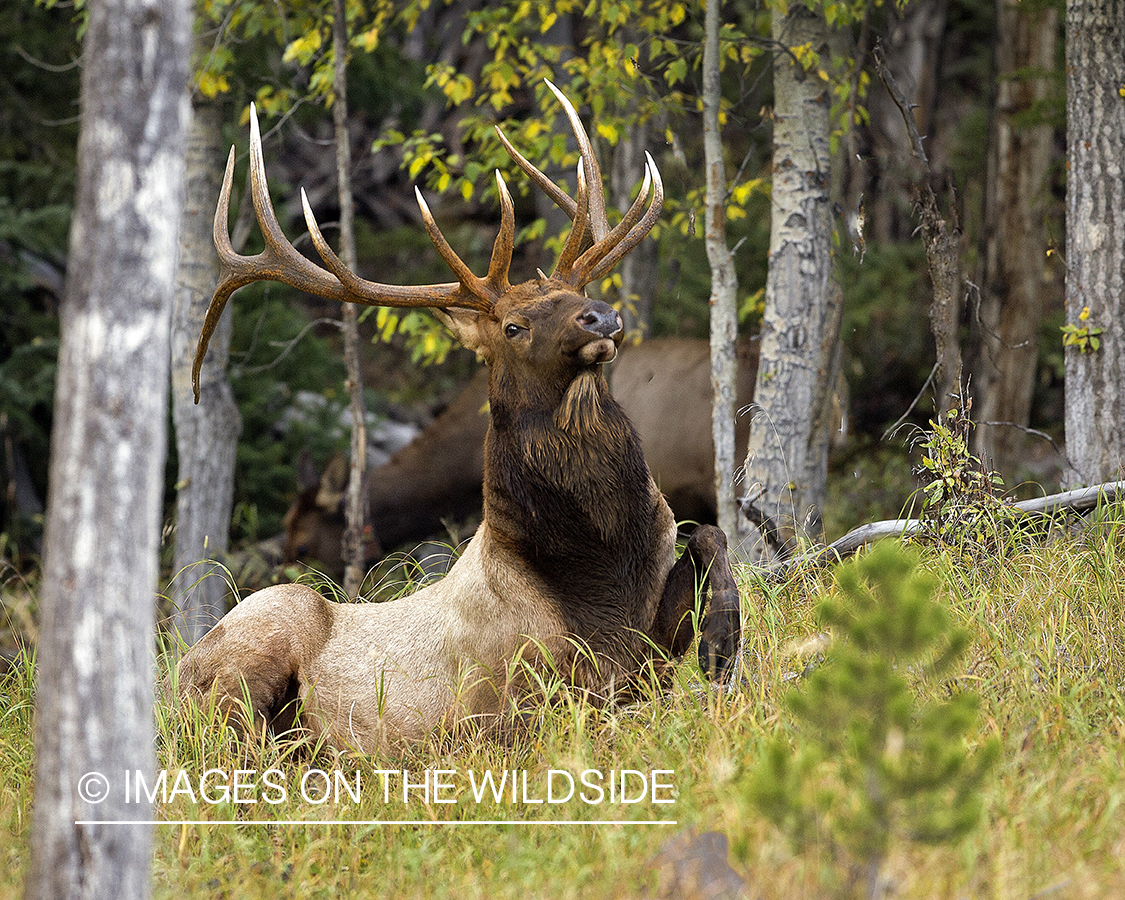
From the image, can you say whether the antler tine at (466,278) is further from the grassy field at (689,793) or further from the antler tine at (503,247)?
the grassy field at (689,793)

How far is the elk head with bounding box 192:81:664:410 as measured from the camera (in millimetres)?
4012

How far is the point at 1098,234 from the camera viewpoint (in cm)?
520

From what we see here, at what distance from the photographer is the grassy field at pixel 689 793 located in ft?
8.21

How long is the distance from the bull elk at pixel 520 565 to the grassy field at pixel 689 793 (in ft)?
0.72

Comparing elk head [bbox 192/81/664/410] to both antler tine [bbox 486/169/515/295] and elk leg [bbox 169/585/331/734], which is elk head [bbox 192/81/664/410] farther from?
elk leg [bbox 169/585/331/734]

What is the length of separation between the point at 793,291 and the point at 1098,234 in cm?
140

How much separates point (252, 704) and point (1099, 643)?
295 centimetres

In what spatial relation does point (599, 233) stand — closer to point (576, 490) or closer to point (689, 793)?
point (576, 490)

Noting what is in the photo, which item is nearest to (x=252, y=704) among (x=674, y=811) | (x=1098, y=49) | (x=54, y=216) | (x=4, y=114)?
(x=674, y=811)

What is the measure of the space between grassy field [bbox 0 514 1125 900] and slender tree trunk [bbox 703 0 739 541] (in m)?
1.59

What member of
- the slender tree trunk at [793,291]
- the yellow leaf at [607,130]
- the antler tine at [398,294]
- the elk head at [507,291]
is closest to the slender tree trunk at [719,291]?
the slender tree trunk at [793,291]

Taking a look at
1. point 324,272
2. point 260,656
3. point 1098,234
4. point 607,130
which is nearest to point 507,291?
point 324,272

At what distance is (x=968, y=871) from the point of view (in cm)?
240

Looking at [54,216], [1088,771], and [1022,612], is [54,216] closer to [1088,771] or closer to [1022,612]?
[1022,612]
